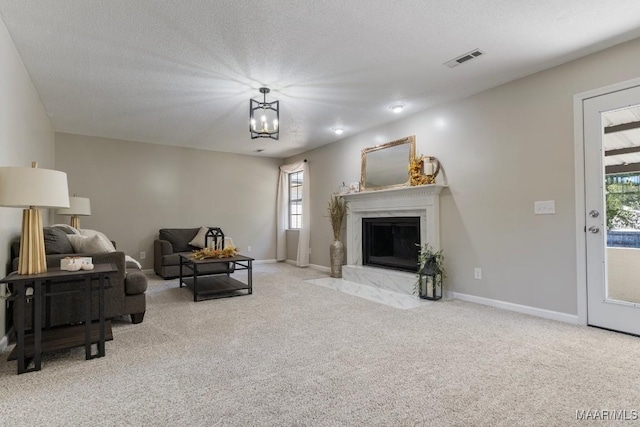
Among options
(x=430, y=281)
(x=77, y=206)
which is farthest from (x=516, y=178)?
(x=77, y=206)

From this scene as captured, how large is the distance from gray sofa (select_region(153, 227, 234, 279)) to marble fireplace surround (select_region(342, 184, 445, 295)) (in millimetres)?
1970

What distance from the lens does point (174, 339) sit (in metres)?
2.65

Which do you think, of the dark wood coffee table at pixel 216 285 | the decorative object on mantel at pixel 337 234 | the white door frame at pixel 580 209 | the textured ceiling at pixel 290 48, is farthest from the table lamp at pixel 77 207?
the white door frame at pixel 580 209

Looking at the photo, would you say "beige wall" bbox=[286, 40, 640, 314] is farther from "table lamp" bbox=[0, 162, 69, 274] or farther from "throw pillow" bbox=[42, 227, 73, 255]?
"throw pillow" bbox=[42, 227, 73, 255]

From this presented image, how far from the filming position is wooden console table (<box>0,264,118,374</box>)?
2057mm

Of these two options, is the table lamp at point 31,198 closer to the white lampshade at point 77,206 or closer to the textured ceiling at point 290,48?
the textured ceiling at point 290,48

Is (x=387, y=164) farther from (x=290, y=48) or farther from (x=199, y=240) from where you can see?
(x=199, y=240)

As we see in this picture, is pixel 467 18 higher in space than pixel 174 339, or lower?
higher

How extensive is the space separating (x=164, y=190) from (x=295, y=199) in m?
2.66

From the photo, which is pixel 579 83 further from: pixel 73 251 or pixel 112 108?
pixel 112 108

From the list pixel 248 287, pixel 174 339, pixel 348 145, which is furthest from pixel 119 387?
pixel 348 145

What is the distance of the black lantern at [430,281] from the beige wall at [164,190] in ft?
13.8

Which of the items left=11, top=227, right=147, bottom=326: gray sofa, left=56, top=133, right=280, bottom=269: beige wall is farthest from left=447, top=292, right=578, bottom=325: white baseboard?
left=56, top=133, right=280, bottom=269: beige wall

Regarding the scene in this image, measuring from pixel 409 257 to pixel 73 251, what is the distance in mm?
3899
